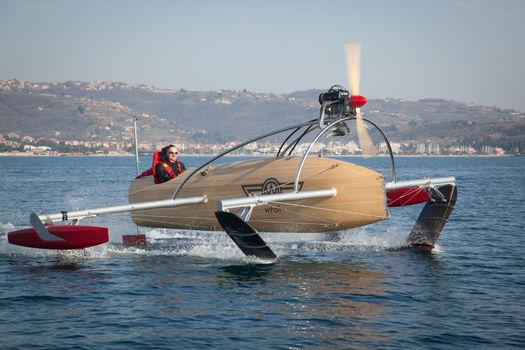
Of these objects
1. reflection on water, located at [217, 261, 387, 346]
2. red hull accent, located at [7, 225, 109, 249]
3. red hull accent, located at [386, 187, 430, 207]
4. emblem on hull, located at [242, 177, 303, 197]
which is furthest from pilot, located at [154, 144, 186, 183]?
red hull accent, located at [386, 187, 430, 207]

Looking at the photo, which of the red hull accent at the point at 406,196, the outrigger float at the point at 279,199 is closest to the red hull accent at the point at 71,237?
the outrigger float at the point at 279,199

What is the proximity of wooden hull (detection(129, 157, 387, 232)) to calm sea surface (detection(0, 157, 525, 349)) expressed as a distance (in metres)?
0.96

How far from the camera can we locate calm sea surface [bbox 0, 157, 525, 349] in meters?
11.3

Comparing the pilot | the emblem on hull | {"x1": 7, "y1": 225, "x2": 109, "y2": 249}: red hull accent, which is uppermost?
the pilot

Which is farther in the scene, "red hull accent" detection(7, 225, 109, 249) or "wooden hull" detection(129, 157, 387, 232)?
"wooden hull" detection(129, 157, 387, 232)

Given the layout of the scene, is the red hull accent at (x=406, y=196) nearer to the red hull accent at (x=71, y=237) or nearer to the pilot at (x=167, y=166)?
the pilot at (x=167, y=166)

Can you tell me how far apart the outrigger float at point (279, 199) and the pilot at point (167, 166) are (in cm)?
35

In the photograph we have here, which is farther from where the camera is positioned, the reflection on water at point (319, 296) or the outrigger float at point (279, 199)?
the outrigger float at point (279, 199)

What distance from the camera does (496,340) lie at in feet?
36.7

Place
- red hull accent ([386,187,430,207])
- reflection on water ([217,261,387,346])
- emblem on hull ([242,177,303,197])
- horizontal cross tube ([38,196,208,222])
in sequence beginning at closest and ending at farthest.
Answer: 1. reflection on water ([217,261,387,346])
2. horizontal cross tube ([38,196,208,222])
3. emblem on hull ([242,177,303,197])
4. red hull accent ([386,187,430,207])

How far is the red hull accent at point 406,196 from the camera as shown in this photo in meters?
19.9

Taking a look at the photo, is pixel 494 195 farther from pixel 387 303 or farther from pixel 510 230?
pixel 387 303

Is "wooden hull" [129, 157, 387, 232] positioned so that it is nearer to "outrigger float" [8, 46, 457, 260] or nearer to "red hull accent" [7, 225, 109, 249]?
"outrigger float" [8, 46, 457, 260]

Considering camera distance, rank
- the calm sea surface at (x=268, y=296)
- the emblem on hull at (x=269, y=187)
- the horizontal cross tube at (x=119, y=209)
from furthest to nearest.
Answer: the emblem on hull at (x=269, y=187)
the horizontal cross tube at (x=119, y=209)
the calm sea surface at (x=268, y=296)
